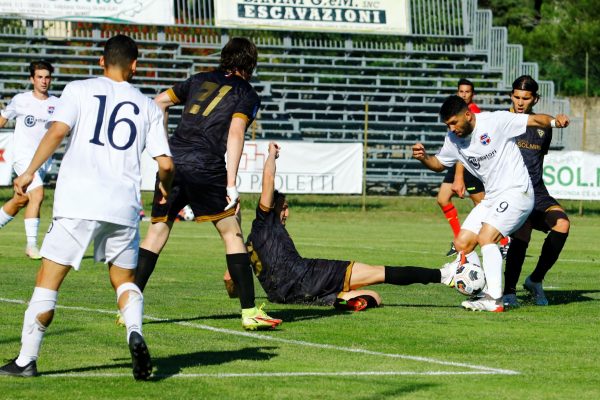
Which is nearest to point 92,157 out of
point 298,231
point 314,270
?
point 314,270

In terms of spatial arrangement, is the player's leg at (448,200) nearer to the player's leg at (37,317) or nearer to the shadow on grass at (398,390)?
the shadow on grass at (398,390)

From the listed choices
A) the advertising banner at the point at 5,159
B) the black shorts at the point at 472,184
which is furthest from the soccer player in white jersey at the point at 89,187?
the advertising banner at the point at 5,159

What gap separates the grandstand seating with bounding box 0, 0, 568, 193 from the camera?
109 feet

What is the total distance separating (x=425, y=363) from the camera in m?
7.48

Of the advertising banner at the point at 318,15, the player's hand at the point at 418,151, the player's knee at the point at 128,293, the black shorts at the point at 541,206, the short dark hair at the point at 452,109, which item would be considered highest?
the advertising banner at the point at 318,15

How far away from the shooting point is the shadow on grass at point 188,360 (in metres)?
6.98

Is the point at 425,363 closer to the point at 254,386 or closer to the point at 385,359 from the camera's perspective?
the point at 385,359

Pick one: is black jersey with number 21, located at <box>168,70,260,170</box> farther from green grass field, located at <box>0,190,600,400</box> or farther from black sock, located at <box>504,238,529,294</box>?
black sock, located at <box>504,238,529,294</box>

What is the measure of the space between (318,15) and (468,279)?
2594 cm

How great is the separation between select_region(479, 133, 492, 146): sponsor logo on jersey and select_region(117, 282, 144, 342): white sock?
436 cm

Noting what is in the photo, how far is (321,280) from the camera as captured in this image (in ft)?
33.8

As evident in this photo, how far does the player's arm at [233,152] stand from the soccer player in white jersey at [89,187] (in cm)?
202

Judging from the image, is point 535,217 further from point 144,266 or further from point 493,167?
point 144,266

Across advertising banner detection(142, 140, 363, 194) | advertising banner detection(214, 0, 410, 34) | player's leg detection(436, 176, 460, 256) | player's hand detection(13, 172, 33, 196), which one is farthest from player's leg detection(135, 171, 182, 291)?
advertising banner detection(214, 0, 410, 34)
